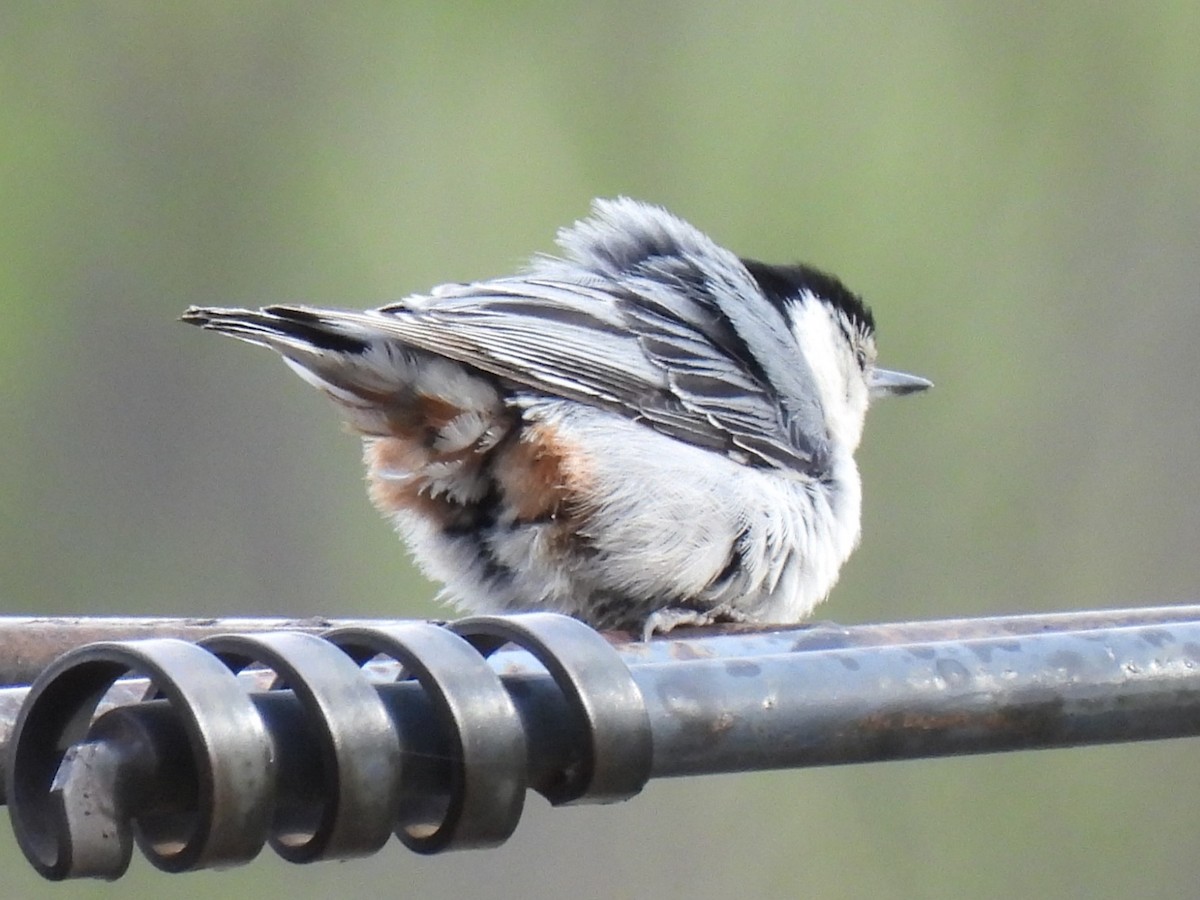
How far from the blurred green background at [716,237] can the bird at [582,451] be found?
544 cm

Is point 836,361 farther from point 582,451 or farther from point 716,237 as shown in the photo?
point 716,237

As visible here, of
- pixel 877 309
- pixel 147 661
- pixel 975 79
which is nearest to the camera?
pixel 147 661

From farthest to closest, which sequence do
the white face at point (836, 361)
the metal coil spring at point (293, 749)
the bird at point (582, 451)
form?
the white face at point (836, 361)
the bird at point (582, 451)
the metal coil spring at point (293, 749)

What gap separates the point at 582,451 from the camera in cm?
335

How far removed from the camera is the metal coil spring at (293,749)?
1.22m

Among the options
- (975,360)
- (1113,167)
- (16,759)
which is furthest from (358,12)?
(16,759)

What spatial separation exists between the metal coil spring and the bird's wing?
1890mm

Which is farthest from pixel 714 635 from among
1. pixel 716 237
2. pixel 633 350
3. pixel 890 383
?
pixel 716 237

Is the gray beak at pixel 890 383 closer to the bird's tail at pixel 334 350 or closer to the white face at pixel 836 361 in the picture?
the white face at pixel 836 361

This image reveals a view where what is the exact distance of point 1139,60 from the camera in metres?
11.7

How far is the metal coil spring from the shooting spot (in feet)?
4.00

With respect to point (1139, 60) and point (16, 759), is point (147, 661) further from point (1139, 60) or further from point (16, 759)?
point (1139, 60)

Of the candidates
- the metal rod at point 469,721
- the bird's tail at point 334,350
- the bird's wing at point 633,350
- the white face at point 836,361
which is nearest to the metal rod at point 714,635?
the metal rod at point 469,721

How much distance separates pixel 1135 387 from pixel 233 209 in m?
5.24
